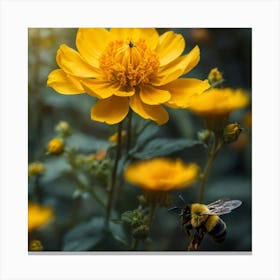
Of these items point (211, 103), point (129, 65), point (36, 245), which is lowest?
point (36, 245)

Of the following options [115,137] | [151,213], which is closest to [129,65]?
[115,137]

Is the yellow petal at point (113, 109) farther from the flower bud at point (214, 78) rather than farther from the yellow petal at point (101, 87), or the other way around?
the flower bud at point (214, 78)

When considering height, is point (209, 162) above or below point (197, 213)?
above

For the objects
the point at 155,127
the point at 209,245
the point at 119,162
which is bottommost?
the point at 209,245

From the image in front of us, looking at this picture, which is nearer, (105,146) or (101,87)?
(101,87)

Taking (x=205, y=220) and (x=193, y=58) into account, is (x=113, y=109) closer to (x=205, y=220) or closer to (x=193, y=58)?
(x=193, y=58)
